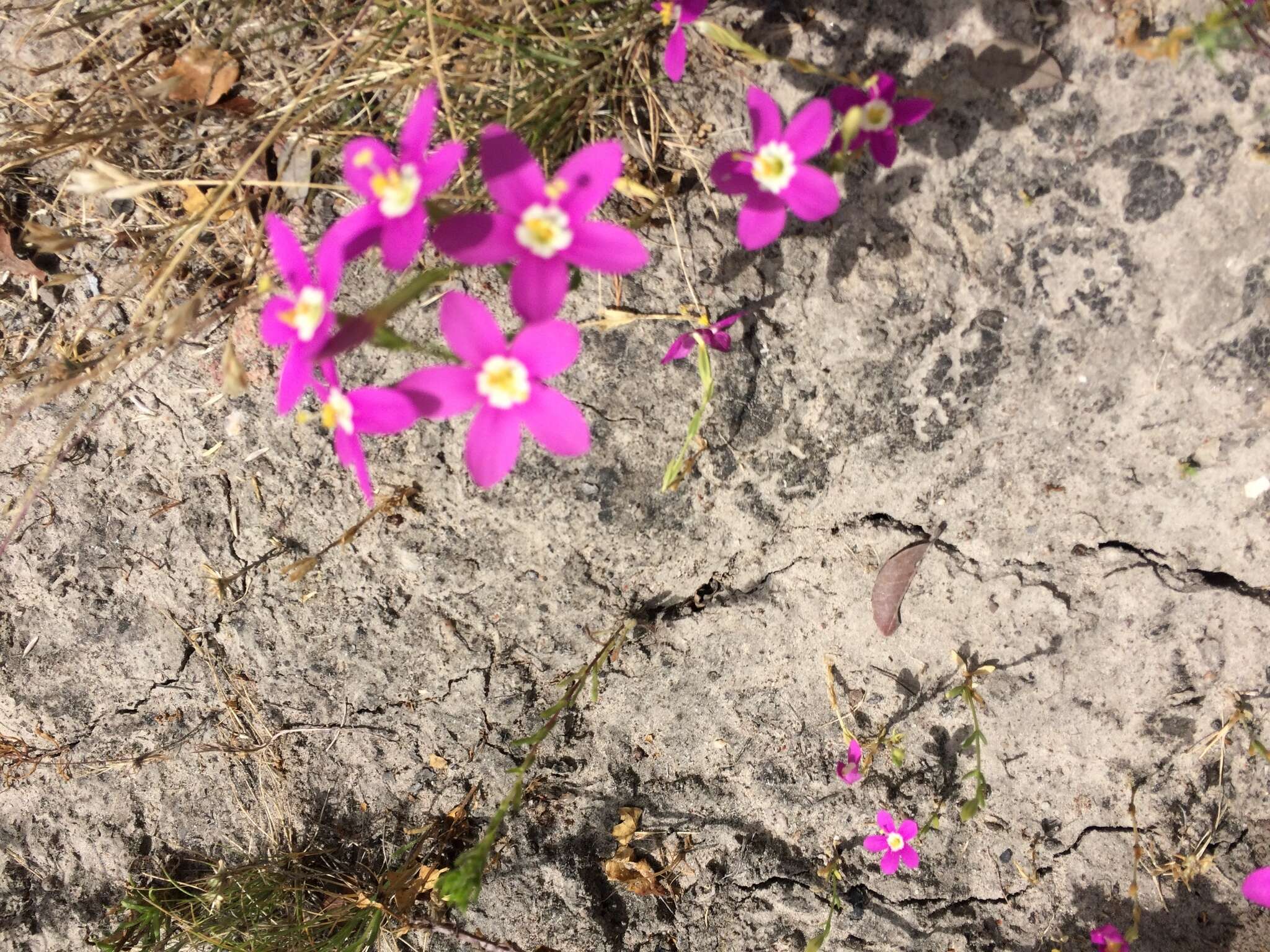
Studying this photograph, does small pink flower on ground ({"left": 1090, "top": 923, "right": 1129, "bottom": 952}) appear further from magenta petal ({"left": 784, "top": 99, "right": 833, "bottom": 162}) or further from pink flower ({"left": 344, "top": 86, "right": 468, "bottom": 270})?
pink flower ({"left": 344, "top": 86, "right": 468, "bottom": 270})

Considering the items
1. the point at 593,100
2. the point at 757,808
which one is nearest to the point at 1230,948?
the point at 757,808

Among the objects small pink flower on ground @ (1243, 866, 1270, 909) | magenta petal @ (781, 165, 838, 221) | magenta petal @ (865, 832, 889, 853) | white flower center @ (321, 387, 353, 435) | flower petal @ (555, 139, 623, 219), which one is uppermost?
flower petal @ (555, 139, 623, 219)

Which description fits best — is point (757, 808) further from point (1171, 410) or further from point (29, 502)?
point (29, 502)

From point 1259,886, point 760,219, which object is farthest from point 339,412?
point 1259,886

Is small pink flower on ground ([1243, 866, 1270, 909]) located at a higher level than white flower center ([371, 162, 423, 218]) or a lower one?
lower

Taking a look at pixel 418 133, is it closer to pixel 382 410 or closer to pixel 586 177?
pixel 586 177

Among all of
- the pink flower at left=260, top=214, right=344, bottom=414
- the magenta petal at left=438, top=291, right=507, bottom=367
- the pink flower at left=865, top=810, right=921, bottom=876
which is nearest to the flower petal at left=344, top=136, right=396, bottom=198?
the pink flower at left=260, top=214, right=344, bottom=414

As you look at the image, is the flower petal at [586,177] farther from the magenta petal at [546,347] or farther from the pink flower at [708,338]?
the pink flower at [708,338]
